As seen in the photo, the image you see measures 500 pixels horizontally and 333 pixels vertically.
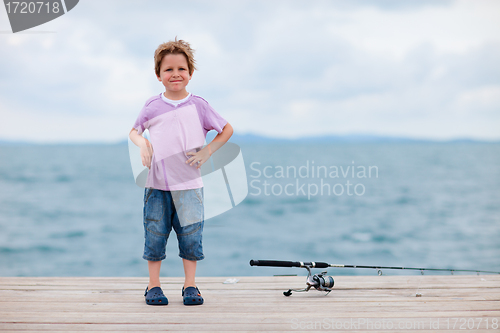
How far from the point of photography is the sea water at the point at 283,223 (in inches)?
727

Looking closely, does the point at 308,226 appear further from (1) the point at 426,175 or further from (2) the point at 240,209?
(1) the point at 426,175

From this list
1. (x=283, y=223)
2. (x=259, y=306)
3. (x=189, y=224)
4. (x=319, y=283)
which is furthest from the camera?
(x=283, y=223)

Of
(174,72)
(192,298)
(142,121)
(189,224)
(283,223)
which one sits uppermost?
(283,223)

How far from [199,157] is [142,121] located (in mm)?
418

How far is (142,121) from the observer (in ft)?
9.21

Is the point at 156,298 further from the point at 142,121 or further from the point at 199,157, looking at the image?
the point at 142,121

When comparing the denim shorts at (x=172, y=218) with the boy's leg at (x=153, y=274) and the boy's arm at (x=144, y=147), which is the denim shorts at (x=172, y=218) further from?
the boy's arm at (x=144, y=147)

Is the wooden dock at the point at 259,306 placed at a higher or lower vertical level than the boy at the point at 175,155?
lower

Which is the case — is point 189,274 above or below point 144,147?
below

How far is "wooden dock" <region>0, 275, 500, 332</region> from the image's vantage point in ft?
7.56

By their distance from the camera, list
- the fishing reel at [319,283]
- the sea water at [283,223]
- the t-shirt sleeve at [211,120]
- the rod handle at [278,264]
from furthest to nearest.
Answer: the sea water at [283,223]
the fishing reel at [319,283]
the t-shirt sleeve at [211,120]
the rod handle at [278,264]

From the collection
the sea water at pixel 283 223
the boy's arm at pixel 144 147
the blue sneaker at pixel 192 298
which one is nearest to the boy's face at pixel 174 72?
the boy's arm at pixel 144 147

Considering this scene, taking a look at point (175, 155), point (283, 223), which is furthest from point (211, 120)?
point (283, 223)

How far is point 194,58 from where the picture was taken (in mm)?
2826
